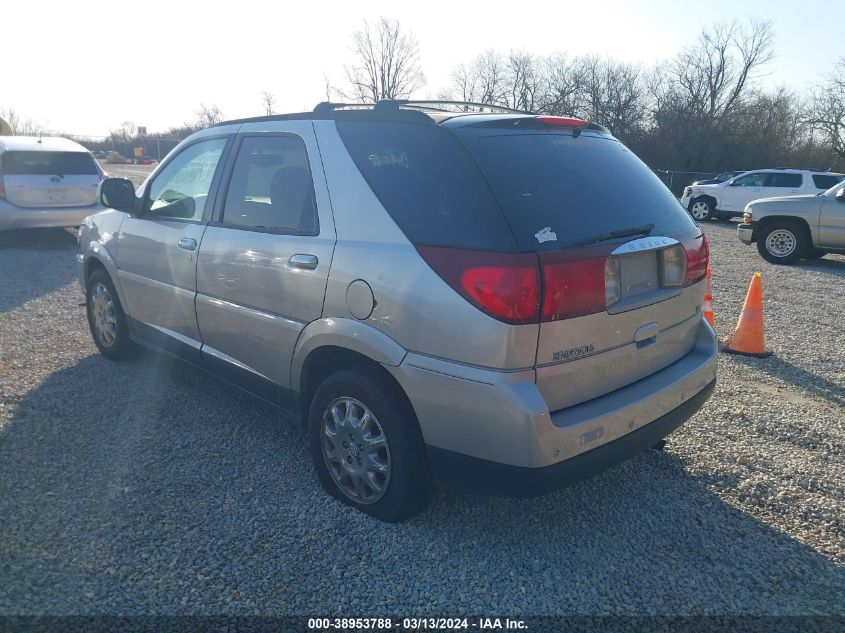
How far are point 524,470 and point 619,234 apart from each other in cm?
109

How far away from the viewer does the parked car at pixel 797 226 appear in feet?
34.9

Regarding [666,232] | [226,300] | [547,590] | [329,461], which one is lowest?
[547,590]

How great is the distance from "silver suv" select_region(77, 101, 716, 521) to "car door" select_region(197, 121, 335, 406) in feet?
0.04

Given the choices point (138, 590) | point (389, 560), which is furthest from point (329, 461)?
point (138, 590)

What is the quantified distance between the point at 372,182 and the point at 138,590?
2.00 m

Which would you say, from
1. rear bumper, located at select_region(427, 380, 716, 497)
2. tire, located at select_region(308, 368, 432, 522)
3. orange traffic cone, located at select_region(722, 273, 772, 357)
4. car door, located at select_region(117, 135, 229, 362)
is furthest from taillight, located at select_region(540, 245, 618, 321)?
orange traffic cone, located at select_region(722, 273, 772, 357)

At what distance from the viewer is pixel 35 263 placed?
9508 mm

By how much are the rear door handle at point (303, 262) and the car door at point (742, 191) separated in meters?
18.8

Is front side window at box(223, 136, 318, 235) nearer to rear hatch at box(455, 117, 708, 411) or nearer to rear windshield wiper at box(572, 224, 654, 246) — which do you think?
rear hatch at box(455, 117, 708, 411)

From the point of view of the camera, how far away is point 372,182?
290cm

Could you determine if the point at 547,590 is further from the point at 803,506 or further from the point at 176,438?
the point at 176,438

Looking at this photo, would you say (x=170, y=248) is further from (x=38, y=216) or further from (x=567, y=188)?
(x=38, y=216)

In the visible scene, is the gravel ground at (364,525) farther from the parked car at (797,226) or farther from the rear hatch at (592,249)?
the parked car at (797,226)

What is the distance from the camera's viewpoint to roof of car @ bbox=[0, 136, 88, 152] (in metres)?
10.2
